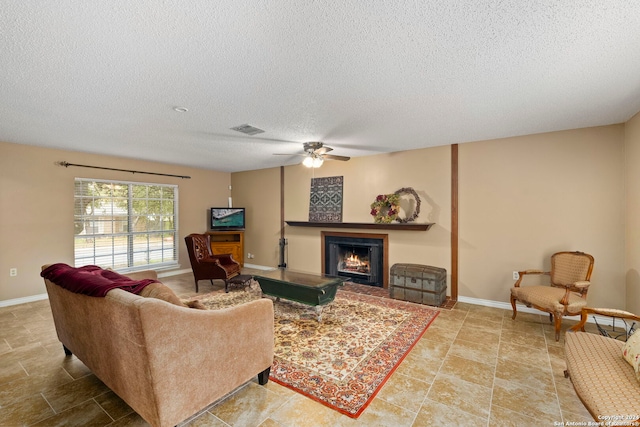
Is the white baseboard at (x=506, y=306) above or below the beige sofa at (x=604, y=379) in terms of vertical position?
below

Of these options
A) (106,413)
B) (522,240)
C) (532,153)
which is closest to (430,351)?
(522,240)

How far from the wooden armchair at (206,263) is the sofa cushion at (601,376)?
170 inches

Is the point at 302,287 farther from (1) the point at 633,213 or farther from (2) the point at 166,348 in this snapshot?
(1) the point at 633,213

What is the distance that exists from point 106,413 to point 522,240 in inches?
190

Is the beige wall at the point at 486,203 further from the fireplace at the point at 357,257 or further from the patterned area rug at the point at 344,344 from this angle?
the patterned area rug at the point at 344,344

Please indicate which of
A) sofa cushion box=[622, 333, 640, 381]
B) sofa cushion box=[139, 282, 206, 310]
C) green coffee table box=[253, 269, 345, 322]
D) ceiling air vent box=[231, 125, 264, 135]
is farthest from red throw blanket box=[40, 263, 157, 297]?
sofa cushion box=[622, 333, 640, 381]

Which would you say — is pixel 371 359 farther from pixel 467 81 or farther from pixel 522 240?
pixel 522 240

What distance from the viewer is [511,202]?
4.02 m

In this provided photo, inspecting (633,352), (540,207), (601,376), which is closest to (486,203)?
(540,207)

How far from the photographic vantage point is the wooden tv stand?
21.0ft

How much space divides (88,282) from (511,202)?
4797 millimetres

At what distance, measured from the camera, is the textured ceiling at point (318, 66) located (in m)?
1.55

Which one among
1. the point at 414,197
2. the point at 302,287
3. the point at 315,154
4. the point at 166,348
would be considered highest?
the point at 315,154

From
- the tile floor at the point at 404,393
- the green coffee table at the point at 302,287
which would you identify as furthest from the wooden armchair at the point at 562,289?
the green coffee table at the point at 302,287
